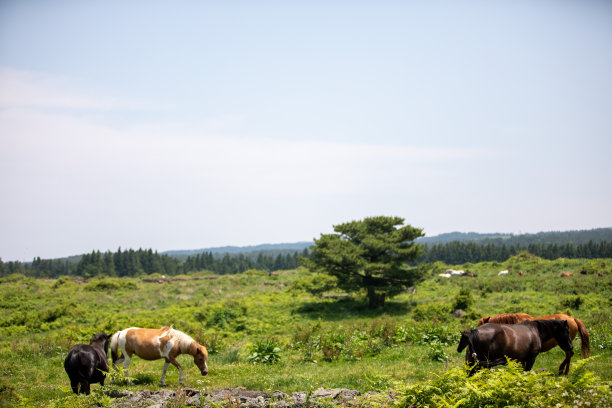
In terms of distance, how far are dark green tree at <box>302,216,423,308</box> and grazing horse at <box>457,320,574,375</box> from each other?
1731 cm

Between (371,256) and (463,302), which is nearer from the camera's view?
(463,302)

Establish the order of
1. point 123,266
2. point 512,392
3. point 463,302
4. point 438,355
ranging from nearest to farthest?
point 512,392 → point 438,355 → point 463,302 → point 123,266

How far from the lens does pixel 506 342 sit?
29.2 feet

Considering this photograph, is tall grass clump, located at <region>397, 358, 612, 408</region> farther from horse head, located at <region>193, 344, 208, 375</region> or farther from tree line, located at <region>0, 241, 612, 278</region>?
tree line, located at <region>0, 241, 612, 278</region>

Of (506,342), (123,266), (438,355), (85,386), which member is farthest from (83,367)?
(123,266)

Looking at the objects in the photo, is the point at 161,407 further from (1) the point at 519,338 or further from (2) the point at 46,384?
(1) the point at 519,338

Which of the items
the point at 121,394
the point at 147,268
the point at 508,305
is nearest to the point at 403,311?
the point at 508,305

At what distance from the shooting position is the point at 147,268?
379ft

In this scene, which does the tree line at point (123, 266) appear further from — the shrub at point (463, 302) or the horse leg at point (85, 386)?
the horse leg at point (85, 386)

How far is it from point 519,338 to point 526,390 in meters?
3.86

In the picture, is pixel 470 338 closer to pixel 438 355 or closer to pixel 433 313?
pixel 438 355

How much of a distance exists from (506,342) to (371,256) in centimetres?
2002

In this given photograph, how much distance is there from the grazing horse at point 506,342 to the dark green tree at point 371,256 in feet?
56.8

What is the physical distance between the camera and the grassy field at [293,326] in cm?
1055
